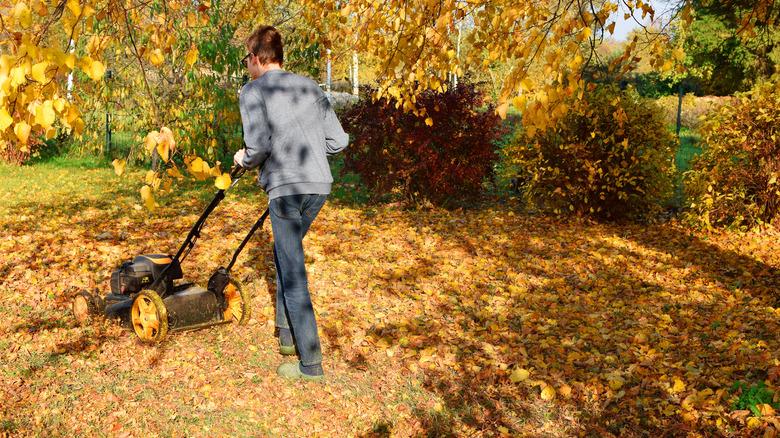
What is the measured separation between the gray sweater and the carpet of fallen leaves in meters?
1.28

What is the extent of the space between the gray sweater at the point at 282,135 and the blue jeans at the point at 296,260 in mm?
81

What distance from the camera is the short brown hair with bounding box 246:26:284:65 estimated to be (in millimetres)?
3678

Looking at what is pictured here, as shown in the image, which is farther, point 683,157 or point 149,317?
point 683,157

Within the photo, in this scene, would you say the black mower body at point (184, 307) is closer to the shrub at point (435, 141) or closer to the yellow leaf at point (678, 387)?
the yellow leaf at point (678, 387)

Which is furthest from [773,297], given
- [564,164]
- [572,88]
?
[572,88]

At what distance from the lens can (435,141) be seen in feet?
28.2

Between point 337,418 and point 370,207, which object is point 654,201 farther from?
point 337,418

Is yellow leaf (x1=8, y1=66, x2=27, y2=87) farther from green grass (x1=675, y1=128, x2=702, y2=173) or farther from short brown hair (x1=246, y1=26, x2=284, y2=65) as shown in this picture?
green grass (x1=675, y1=128, x2=702, y2=173)

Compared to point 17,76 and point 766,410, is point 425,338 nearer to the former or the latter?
point 766,410

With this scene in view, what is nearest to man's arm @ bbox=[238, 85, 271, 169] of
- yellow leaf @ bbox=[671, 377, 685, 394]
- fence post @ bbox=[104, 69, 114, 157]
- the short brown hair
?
the short brown hair

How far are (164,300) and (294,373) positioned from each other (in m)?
0.98

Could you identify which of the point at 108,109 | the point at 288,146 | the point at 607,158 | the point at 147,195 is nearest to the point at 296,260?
the point at 288,146

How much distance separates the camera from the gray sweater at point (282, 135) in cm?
356

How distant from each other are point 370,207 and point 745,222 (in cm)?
468
